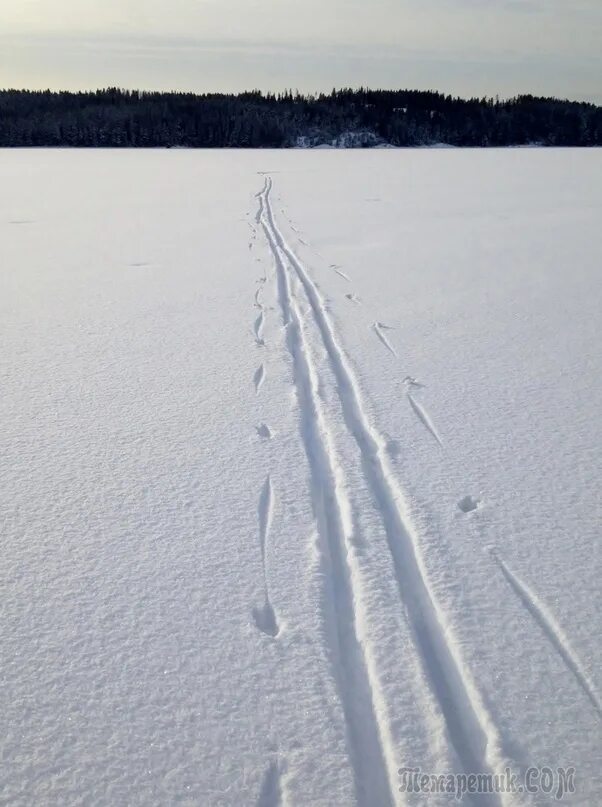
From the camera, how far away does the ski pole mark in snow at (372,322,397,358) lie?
18.2ft

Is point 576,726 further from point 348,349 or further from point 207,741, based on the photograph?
point 348,349

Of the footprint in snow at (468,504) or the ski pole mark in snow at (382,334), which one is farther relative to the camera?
the ski pole mark in snow at (382,334)

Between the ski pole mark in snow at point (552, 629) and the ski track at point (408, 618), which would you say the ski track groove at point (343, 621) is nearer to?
the ski track at point (408, 618)

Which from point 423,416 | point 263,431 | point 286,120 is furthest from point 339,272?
point 286,120

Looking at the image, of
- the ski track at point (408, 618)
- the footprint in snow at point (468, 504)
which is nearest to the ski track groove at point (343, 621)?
the ski track at point (408, 618)

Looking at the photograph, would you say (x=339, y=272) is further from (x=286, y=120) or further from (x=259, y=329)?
(x=286, y=120)

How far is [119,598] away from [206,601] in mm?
369

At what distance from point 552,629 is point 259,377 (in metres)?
3.01

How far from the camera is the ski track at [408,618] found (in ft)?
6.57

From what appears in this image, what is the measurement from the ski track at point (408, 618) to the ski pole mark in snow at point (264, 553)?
252mm

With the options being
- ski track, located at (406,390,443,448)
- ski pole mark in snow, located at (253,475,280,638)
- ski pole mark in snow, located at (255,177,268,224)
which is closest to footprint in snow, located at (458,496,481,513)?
ski track, located at (406,390,443,448)

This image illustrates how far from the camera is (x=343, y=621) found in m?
2.50

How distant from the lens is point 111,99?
97562 mm

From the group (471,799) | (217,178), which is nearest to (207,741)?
(471,799)
